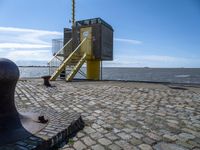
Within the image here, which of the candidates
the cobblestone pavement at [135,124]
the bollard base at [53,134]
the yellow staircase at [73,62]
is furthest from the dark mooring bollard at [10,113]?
the yellow staircase at [73,62]

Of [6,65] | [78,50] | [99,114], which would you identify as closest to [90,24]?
[78,50]

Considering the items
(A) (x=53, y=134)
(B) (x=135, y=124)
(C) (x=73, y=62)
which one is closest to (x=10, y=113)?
(A) (x=53, y=134)

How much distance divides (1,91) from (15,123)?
0.64m

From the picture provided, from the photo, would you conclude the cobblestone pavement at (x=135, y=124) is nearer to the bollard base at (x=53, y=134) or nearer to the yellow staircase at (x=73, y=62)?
the bollard base at (x=53, y=134)

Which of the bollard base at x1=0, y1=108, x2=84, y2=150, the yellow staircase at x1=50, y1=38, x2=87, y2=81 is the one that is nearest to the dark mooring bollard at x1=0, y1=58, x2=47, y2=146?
the bollard base at x1=0, y1=108, x2=84, y2=150

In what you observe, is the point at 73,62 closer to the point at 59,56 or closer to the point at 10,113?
the point at 59,56

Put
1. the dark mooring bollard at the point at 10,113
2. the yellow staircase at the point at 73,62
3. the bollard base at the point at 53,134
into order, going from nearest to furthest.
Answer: the bollard base at the point at 53,134, the dark mooring bollard at the point at 10,113, the yellow staircase at the point at 73,62

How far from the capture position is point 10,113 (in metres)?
4.09

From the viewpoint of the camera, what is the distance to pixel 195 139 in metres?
4.14

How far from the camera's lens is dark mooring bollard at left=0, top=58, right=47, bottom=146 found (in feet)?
12.3

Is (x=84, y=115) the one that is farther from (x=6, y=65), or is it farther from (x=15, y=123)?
(x=6, y=65)

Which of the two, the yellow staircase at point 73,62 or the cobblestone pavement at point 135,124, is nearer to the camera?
the cobblestone pavement at point 135,124

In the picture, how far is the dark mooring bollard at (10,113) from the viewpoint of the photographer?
3.75 m

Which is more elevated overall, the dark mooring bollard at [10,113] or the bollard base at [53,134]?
the dark mooring bollard at [10,113]
